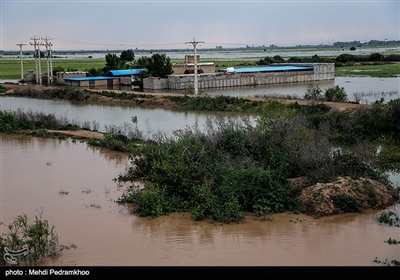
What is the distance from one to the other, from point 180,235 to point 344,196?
11.1ft

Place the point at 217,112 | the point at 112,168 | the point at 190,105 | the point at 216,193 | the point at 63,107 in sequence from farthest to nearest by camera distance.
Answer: the point at 63,107 → the point at 190,105 → the point at 217,112 → the point at 112,168 → the point at 216,193

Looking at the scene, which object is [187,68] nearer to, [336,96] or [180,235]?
[336,96]

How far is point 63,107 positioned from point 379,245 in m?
26.3

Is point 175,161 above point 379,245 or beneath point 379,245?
above

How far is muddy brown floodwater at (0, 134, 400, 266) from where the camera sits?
8.30 meters

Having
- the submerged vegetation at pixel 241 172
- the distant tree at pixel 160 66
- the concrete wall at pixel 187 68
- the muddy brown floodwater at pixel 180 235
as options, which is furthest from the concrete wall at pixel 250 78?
the muddy brown floodwater at pixel 180 235

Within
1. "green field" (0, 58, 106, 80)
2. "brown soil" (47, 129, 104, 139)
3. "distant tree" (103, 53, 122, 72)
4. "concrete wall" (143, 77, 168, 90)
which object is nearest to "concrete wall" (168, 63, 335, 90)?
"concrete wall" (143, 77, 168, 90)

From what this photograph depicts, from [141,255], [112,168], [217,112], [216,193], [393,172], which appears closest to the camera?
[141,255]

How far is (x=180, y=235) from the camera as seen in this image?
9.44 m

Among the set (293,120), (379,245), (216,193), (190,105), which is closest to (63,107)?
(190,105)

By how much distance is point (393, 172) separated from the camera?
45.1 feet

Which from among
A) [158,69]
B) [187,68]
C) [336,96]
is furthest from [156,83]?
[336,96]

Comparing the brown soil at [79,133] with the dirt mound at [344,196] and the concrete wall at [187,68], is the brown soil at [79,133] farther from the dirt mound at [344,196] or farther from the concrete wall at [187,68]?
the concrete wall at [187,68]

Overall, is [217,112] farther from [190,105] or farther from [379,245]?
[379,245]
